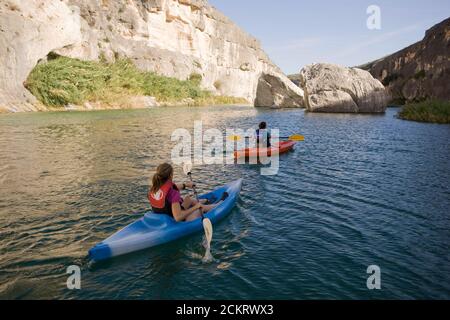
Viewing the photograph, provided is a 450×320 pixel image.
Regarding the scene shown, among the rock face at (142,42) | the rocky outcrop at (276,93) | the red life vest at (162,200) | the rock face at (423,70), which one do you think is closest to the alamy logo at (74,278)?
the red life vest at (162,200)

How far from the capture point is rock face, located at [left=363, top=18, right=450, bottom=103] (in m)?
43.5

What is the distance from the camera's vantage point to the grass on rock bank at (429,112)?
23.9m

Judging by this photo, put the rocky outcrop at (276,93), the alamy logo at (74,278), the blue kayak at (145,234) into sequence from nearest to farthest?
the alamy logo at (74,278)
the blue kayak at (145,234)
the rocky outcrop at (276,93)

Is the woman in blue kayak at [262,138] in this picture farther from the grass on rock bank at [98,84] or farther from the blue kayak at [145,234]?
the grass on rock bank at [98,84]

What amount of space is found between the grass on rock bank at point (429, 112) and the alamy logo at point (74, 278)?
989 inches

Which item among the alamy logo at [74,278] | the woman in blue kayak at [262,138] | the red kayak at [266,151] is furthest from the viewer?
the woman in blue kayak at [262,138]

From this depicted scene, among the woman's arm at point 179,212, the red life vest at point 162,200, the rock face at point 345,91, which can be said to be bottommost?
the woman's arm at point 179,212

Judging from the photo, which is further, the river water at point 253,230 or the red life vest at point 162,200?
the red life vest at point 162,200

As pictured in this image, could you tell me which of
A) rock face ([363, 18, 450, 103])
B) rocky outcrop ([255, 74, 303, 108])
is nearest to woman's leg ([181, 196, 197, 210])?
rock face ([363, 18, 450, 103])

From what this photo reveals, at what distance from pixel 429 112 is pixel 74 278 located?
26161 mm

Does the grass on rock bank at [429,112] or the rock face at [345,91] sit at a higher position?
the rock face at [345,91]

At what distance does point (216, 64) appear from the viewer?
250 feet

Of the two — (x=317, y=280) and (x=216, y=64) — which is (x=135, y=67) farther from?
(x=317, y=280)

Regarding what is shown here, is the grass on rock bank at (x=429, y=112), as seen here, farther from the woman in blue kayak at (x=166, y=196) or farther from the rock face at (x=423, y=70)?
the woman in blue kayak at (x=166, y=196)
